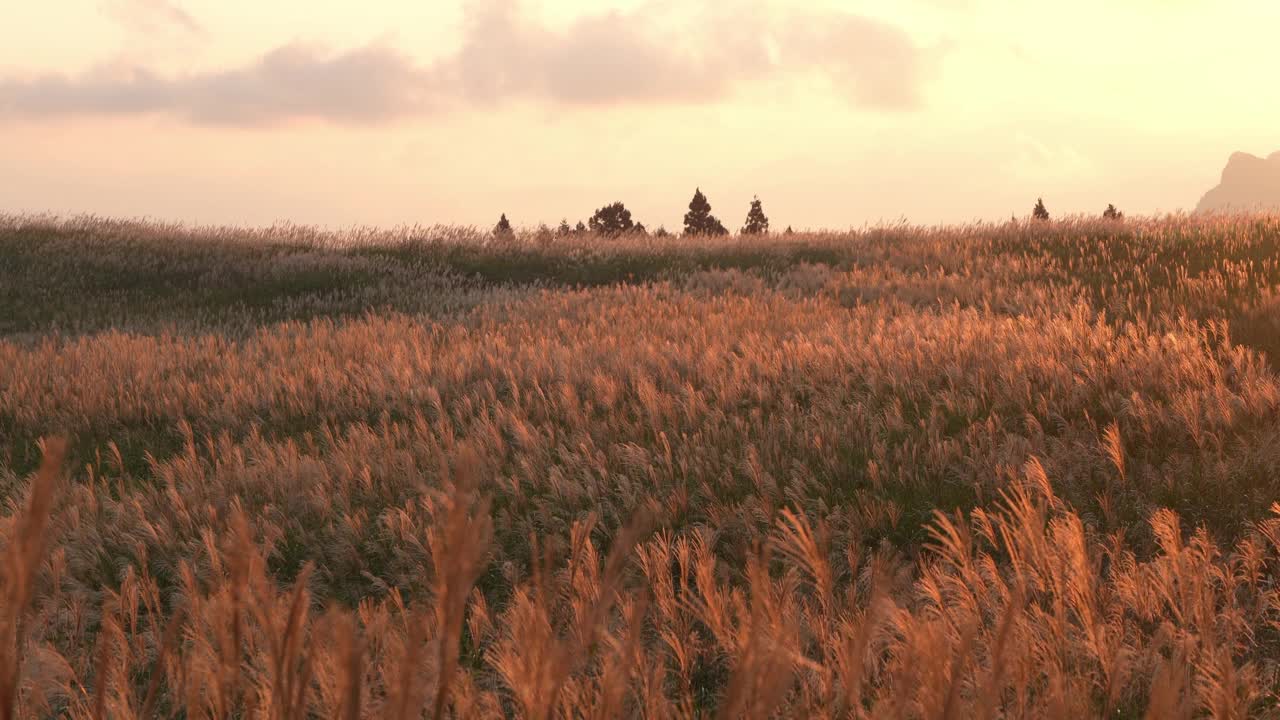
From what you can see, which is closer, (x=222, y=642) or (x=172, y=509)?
(x=222, y=642)

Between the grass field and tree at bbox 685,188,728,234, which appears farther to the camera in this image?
tree at bbox 685,188,728,234

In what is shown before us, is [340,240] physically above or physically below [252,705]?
above

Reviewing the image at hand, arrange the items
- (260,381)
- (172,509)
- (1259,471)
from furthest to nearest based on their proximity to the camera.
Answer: (260,381) → (172,509) → (1259,471)

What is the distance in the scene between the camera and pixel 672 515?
438 centimetres

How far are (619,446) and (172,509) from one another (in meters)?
2.46

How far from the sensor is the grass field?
185 cm

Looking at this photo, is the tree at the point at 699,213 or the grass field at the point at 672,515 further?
the tree at the point at 699,213

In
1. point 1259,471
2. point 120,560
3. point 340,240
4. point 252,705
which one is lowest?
point 120,560

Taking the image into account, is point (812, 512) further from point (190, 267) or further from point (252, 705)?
point (190, 267)

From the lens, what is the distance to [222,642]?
Answer: 156cm

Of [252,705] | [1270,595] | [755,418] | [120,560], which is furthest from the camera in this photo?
[755,418]

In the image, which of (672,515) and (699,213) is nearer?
(672,515)

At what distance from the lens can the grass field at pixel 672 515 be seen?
1846 millimetres

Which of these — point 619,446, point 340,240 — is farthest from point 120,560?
point 340,240
